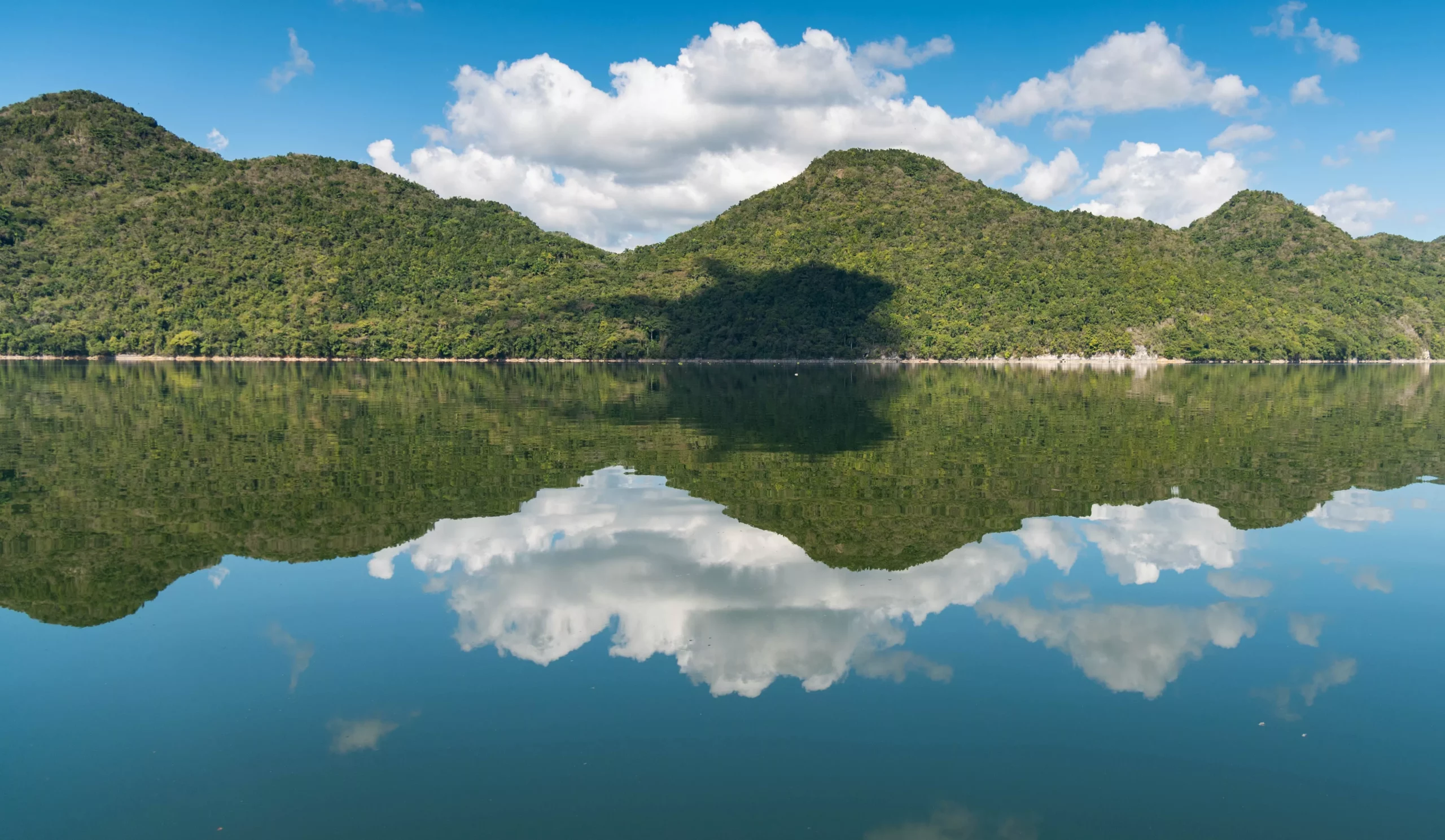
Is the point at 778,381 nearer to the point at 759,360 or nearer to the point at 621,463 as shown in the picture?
the point at 621,463

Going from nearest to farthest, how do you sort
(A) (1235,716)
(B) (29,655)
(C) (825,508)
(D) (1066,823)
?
(D) (1066,823), (A) (1235,716), (B) (29,655), (C) (825,508)

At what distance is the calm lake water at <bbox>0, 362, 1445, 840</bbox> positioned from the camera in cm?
848

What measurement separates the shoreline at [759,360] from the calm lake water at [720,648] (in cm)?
13855

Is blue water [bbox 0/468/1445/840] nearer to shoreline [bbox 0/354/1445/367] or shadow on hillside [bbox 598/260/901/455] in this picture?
shadow on hillside [bbox 598/260/901/455]

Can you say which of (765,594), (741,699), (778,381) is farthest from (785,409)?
(741,699)

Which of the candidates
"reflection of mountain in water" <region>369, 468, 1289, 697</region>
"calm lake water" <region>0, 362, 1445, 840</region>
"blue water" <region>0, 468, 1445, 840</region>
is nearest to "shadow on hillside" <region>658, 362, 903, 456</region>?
"calm lake water" <region>0, 362, 1445, 840</region>

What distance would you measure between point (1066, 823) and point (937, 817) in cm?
119

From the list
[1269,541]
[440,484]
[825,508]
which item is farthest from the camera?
[440,484]

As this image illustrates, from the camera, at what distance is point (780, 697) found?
10.8 meters

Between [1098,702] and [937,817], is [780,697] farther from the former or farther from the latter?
[1098,702]

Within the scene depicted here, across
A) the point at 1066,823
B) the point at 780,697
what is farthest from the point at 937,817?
the point at 780,697

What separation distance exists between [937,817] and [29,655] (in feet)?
42.1

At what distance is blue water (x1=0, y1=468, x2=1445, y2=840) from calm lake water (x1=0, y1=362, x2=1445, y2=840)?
56mm

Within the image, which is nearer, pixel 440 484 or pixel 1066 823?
pixel 1066 823
